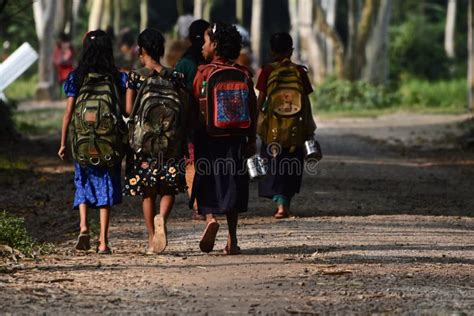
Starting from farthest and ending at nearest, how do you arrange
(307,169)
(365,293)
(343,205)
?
1. (307,169)
2. (343,205)
3. (365,293)

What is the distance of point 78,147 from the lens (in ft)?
35.9

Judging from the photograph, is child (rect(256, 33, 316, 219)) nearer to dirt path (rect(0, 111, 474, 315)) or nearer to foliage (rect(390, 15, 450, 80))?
dirt path (rect(0, 111, 474, 315))

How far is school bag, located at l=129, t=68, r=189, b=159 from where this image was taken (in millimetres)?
10633

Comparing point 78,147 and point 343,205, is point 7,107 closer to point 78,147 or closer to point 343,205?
point 343,205

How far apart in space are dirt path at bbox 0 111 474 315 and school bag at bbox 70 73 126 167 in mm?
708

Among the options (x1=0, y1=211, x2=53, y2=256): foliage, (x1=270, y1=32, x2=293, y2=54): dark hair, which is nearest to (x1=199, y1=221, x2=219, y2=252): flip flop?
(x1=0, y1=211, x2=53, y2=256): foliage

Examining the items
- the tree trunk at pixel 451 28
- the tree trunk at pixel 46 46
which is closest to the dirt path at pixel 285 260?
the tree trunk at pixel 46 46

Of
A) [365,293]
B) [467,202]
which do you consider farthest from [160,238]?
[467,202]

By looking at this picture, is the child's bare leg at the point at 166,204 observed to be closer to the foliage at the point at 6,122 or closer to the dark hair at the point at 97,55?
the dark hair at the point at 97,55

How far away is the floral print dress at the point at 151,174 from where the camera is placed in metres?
10.9

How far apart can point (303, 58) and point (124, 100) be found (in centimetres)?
4294

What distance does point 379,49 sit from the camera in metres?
36.9

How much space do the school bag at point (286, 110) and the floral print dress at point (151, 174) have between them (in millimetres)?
2663

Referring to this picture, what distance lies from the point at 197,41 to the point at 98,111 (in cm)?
214
